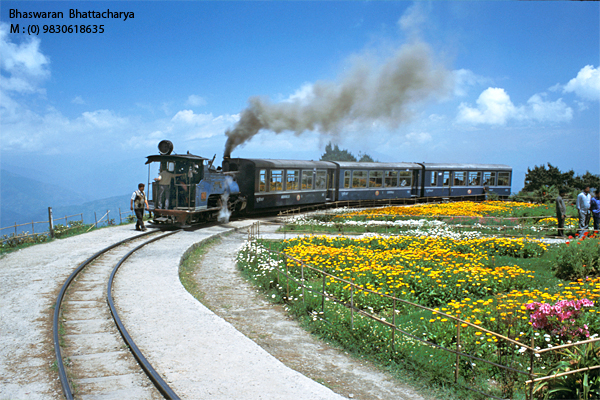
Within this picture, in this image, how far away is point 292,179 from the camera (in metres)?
24.0

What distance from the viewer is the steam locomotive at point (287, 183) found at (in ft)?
59.6

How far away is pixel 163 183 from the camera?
59.7 ft

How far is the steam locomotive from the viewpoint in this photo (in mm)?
18156

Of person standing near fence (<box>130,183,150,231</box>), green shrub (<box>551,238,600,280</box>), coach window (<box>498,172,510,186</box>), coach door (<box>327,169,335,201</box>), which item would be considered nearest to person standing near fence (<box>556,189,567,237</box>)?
green shrub (<box>551,238,600,280</box>)

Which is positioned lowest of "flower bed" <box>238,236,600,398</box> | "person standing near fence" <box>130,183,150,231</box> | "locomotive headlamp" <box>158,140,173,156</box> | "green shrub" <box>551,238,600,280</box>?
"flower bed" <box>238,236,600,398</box>

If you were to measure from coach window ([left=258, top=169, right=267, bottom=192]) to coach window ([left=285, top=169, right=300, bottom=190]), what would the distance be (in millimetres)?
1698

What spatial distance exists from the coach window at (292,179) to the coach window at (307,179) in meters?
0.52

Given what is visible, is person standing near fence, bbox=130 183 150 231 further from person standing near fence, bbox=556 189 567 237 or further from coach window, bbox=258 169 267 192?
person standing near fence, bbox=556 189 567 237

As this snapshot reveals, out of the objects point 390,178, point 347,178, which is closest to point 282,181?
point 347,178

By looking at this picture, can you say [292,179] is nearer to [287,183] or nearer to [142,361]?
[287,183]

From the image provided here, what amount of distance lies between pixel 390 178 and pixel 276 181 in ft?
34.1

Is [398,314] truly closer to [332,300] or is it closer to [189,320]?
[332,300]

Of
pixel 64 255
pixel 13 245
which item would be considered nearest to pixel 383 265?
pixel 64 255

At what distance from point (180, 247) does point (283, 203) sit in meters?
9.80
